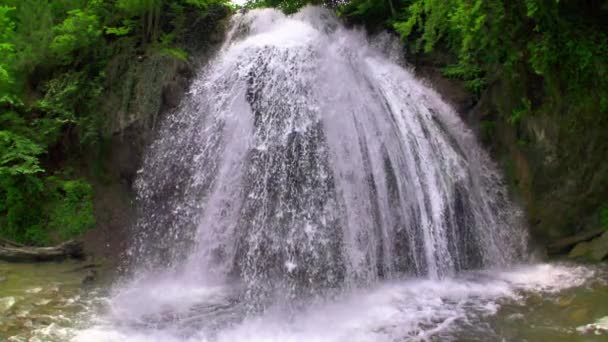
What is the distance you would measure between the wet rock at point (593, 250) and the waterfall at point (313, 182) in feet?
2.52

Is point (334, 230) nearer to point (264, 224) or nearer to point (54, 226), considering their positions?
point (264, 224)

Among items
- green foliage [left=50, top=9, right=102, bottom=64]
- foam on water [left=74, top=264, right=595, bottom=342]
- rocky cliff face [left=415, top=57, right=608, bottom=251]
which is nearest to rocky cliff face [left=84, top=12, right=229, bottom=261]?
green foliage [left=50, top=9, right=102, bottom=64]

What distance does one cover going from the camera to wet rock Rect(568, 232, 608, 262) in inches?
283

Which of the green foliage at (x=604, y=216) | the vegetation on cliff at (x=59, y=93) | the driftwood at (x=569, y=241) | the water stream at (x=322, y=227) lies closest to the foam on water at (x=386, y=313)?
the water stream at (x=322, y=227)

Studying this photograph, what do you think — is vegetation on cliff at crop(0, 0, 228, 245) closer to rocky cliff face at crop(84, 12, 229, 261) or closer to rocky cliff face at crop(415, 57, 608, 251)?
rocky cliff face at crop(84, 12, 229, 261)

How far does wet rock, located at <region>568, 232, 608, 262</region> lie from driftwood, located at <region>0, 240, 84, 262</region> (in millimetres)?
7789

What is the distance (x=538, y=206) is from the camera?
8070mm

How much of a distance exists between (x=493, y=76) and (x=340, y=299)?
5092 mm

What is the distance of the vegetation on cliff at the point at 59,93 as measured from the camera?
858 cm

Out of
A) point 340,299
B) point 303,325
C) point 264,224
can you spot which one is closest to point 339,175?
point 264,224

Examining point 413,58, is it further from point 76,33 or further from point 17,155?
A: point 17,155

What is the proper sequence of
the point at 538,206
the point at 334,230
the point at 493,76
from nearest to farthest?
the point at 334,230 < the point at 538,206 < the point at 493,76

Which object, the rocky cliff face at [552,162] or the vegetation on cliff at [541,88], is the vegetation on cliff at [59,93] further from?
the rocky cliff face at [552,162]

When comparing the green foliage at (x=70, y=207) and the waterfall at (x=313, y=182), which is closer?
the waterfall at (x=313, y=182)
